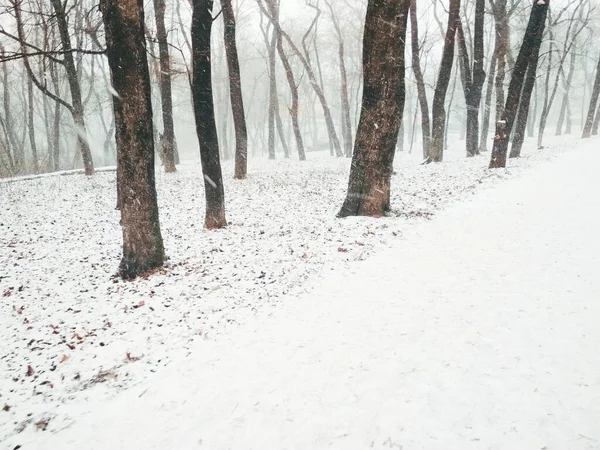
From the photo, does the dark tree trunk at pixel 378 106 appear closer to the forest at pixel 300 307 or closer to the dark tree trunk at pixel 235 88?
the forest at pixel 300 307

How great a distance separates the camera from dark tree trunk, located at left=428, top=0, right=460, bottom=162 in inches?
567

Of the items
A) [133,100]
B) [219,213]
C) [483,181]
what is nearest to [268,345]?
[133,100]

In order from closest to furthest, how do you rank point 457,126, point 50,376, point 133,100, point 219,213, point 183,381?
point 183,381
point 50,376
point 133,100
point 219,213
point 457,126

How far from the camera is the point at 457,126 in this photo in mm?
71312

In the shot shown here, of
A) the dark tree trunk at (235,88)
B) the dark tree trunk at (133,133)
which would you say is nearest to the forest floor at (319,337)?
the dark tree trunk at (133,133)

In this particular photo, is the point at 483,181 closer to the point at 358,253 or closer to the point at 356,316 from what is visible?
the point at 358,253

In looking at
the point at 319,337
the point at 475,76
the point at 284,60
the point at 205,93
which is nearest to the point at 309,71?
the point at 284,60

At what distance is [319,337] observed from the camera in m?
3.35

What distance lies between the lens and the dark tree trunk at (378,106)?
6.29 meters

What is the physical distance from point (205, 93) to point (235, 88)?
6520 mm

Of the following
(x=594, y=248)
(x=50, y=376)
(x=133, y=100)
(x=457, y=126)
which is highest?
(x=457, y=126)

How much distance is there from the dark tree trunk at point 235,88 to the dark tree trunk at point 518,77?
9068 millimetres

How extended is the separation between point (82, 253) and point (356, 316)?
18.0ft

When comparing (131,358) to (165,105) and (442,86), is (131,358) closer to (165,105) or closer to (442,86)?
(165,105)
